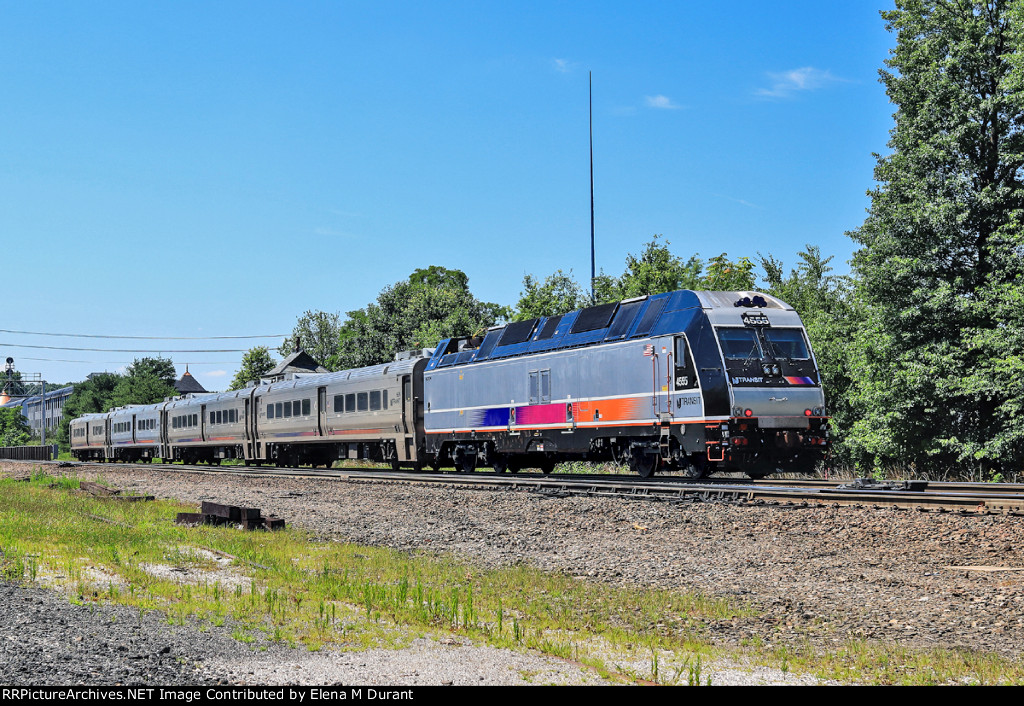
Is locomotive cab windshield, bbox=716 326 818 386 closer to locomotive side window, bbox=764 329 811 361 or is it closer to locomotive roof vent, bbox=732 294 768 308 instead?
locomotive side window, bbox=764 329 811 361

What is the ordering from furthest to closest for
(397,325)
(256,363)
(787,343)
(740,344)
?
(256,363) < (397,325) < (787,343) < (740,344)

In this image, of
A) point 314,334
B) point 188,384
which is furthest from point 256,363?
point 188,384

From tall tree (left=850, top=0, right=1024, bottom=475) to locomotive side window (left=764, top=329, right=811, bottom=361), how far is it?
772 cm

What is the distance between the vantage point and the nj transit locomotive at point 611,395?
62.0 ft

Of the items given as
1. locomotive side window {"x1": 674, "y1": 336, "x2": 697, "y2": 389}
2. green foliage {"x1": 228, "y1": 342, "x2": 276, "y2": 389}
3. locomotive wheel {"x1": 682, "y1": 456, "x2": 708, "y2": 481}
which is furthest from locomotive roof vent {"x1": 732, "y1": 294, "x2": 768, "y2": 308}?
green foliage {"x1": 228, "y1": 342, "x2": 276, "y2": 389}

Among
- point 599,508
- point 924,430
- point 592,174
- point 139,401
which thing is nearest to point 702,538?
point 599,508

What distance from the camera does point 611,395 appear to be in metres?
21.8

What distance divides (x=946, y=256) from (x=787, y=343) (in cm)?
1127

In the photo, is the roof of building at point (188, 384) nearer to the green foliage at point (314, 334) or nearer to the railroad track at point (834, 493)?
the green foliage at point (314, 334)

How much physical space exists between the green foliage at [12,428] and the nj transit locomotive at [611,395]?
5400 inches

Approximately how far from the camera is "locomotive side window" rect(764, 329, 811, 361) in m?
19.8

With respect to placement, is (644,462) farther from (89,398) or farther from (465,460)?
(89,398)

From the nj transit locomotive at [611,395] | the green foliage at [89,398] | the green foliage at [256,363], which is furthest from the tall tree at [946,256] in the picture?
the green foliage at [89,398]

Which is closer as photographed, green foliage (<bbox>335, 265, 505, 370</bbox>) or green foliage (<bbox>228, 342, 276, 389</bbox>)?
green foliage (<bbox>335, 265, 505, 370</bbox>)
